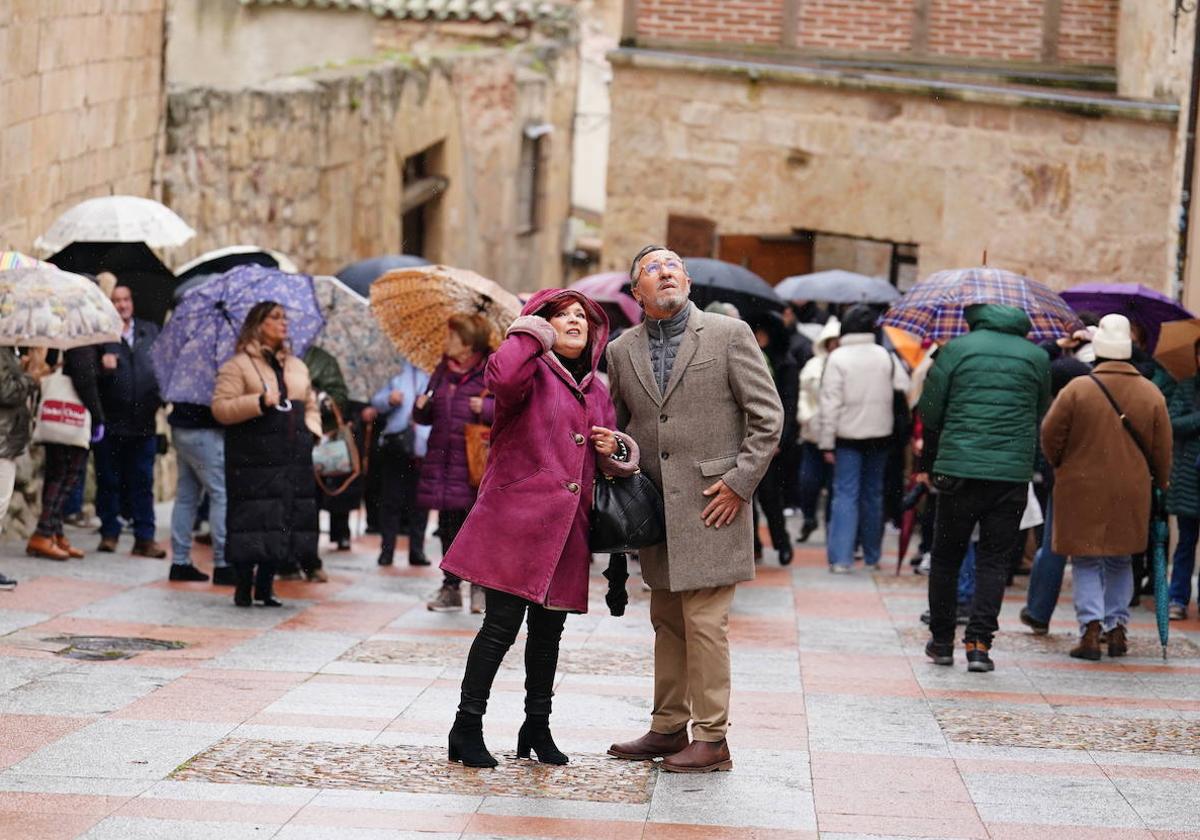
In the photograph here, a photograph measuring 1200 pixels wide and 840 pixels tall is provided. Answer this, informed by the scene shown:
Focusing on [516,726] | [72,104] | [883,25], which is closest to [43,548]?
[72,104]

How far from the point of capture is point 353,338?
12.2m

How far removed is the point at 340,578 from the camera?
38.7ft

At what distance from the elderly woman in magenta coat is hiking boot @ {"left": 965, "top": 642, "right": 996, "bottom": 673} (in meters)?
3.13

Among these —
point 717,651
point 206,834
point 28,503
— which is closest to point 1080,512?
point 717,651

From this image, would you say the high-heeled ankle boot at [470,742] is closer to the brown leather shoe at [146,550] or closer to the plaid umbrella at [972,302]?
the plaid umbrella at [972,302]

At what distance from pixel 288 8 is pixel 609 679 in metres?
16.2

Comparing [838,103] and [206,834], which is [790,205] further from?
[206,834]

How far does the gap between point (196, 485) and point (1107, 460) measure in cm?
511

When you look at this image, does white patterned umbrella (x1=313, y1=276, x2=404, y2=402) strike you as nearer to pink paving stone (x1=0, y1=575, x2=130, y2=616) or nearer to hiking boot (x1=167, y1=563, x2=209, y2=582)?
hiking boot (x1=167, y1=563, x2=209, y2=582)

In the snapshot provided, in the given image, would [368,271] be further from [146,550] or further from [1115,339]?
[1115,339]

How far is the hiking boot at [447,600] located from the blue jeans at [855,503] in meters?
3.43

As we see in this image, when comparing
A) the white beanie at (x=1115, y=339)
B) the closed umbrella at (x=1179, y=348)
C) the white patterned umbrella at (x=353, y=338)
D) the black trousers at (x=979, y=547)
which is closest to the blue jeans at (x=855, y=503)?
the closed umbrella at (x=1179, y=348)

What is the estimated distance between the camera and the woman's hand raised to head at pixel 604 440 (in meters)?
6.66

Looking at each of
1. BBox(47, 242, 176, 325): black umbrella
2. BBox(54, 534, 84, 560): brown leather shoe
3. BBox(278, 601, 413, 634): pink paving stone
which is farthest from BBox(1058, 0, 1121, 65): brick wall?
BBox(54, 534, 84, 560): brown leather shoe
